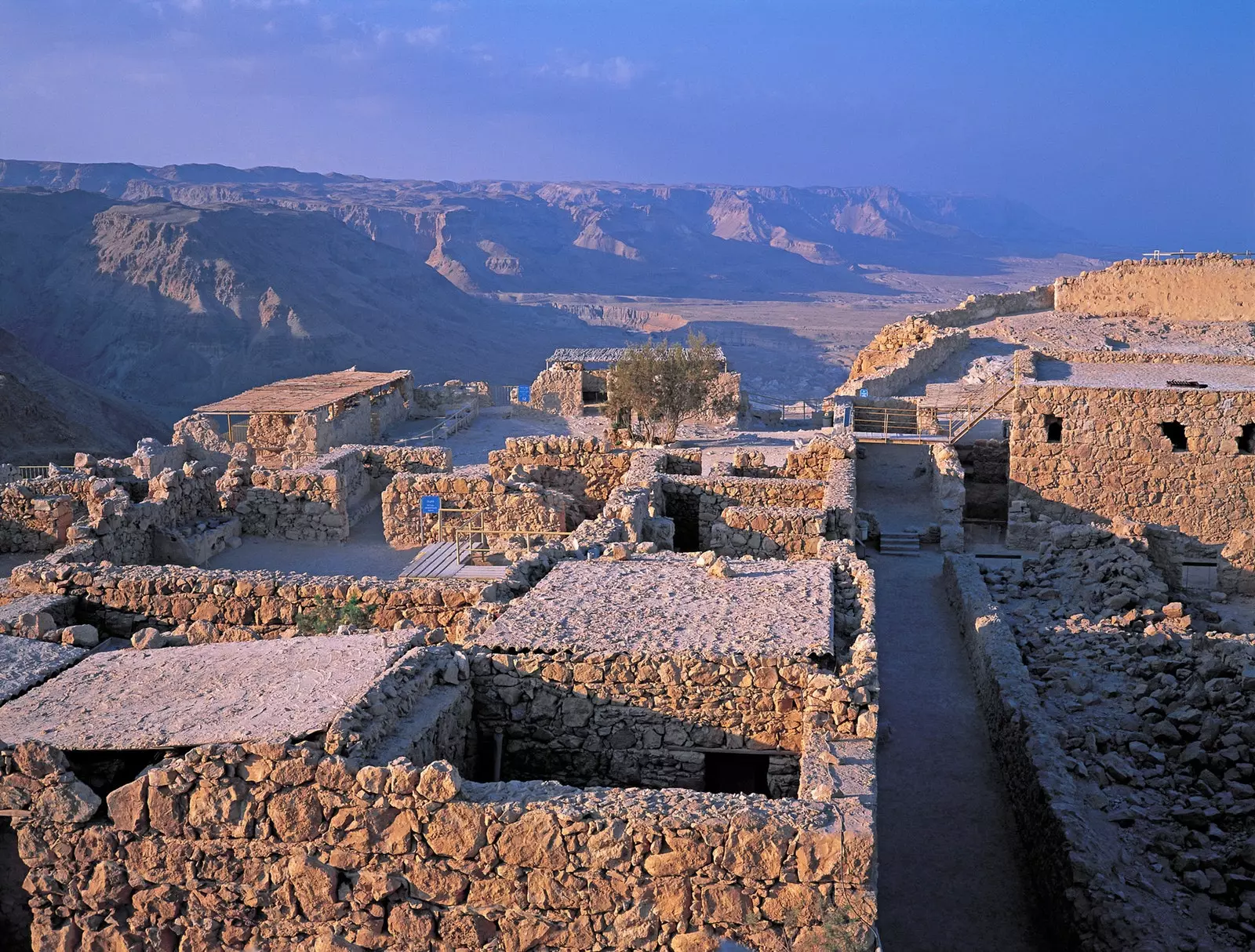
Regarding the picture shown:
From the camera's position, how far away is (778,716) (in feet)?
23.8

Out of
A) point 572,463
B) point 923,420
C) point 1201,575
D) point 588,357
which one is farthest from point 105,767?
point 588,357

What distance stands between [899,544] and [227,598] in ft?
33.9

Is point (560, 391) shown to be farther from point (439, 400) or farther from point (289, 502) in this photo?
point (289, 502)

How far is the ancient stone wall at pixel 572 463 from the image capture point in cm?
1650

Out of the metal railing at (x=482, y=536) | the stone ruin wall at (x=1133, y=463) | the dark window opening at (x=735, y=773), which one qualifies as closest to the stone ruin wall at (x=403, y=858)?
the dark window opening at (x=735, y=773)

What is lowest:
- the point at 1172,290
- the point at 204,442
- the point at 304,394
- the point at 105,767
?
the point at 204,442

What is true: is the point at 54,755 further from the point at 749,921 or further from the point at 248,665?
the point at 749,921

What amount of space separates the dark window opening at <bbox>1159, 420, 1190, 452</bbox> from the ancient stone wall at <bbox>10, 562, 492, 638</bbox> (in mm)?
12723

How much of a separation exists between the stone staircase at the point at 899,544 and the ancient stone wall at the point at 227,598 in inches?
350

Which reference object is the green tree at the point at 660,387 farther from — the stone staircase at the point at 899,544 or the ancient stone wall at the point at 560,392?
the stone staircase at the point at 899,544

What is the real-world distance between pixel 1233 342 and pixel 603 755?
107 ft

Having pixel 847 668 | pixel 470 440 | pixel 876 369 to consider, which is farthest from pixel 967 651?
pixel 876 369

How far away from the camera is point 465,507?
14898 millimetres

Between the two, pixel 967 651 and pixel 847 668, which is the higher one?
pixel 847 668
